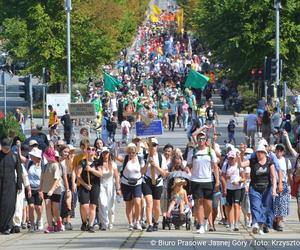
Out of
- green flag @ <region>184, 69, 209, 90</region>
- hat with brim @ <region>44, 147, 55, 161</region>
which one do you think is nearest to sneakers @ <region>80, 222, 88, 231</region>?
hat with brim @ <region>44, 147, 55, 161</region>

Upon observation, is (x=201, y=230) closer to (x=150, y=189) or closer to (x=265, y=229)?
(x=265, y=229)

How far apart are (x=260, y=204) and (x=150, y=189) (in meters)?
2.23

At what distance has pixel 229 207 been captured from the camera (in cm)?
2523

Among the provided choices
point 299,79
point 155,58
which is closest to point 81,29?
point 299,79

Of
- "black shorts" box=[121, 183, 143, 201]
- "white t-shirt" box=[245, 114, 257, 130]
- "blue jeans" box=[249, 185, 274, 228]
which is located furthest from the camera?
"white t-shirt" box=[245, 114, 257, 130]

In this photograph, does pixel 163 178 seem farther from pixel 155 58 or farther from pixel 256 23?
pixel 155 58

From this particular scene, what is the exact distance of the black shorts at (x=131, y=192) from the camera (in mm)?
25312

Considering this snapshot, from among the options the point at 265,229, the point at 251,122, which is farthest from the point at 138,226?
the point at 251,122

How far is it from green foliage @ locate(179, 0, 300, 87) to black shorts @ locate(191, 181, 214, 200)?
47735 mm

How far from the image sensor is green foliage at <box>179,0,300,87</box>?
72.7 m

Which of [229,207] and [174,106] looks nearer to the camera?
[229,207]

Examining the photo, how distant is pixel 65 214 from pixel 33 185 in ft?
2.71

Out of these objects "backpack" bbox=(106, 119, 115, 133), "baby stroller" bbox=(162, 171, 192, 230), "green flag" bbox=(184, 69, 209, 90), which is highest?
"green flag" bbox=(184, 69, 209, 90)

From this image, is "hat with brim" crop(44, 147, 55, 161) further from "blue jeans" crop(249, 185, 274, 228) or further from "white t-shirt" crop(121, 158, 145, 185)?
"blue jeans" crop(249, 185, 274, 228)
